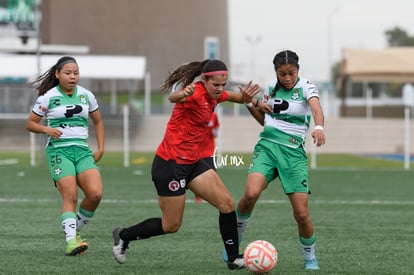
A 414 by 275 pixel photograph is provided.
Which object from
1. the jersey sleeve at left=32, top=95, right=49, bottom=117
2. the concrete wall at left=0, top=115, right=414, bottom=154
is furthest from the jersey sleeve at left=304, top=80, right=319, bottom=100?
the concrete wall at left=0, top=115, right=414, bottom=154

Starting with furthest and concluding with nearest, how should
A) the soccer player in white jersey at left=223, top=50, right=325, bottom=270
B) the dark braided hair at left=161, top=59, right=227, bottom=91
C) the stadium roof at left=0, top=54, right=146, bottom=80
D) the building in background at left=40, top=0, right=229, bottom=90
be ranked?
the building in background at left=40, top=0, right=229, bottom=90, the stadium roof at left=0, top=54, right=146, bottom=80, the soccer player in white jersey at left=223, top=50, right=325, bottom=270, the dark braided hair at left=161, top=59, right=227, bottom=91

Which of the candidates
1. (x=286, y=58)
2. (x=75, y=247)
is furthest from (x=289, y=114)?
(x=75, y=247)

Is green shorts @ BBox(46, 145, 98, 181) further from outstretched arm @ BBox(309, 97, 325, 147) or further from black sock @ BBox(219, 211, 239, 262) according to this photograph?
outstretched arm @ BBox(309, 97, 325, 147)

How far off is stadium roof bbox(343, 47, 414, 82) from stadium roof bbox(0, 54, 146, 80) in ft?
34.9

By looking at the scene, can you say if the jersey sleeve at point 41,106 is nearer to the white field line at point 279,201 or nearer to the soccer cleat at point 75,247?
the soccer cleat at point 75,247

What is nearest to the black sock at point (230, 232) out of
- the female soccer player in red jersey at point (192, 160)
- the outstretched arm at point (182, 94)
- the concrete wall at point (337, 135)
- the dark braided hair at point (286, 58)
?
the female soccer player in red jersey at point (192, 160)

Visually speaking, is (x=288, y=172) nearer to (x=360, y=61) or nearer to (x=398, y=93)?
(x=360, y=61)

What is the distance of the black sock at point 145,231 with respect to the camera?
9.13 meters

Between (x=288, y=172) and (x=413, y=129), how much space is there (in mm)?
38709

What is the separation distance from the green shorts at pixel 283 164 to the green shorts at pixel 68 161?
6.27ft

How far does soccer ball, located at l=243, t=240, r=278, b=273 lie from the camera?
28.6 ft

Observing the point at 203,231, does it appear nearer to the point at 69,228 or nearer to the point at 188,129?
the point at 69,228

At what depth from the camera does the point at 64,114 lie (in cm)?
1025

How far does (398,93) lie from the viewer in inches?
4419
